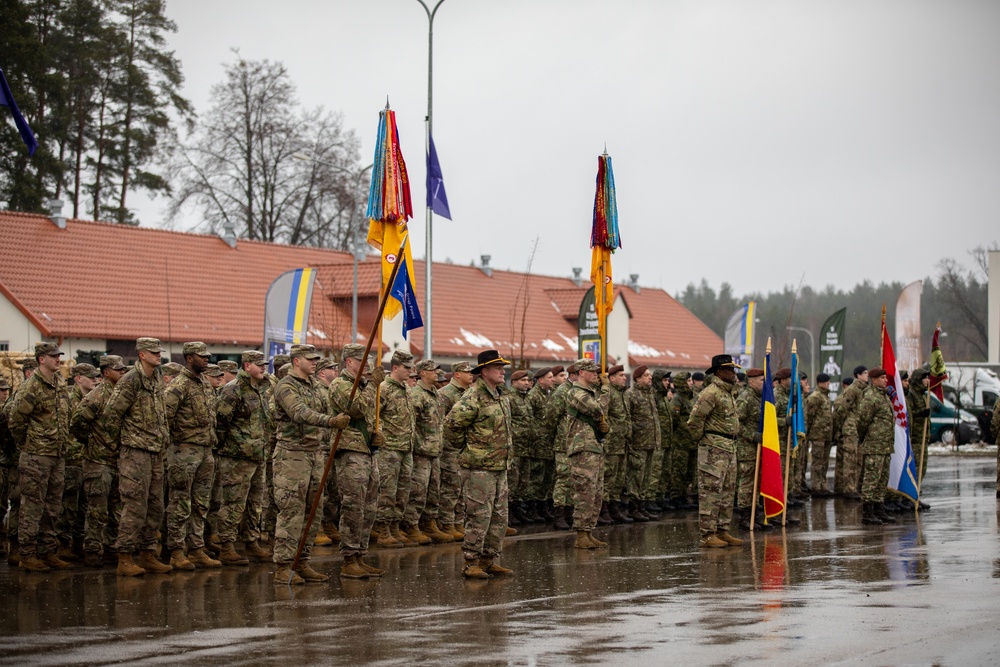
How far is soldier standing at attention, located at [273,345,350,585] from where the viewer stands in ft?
38.4

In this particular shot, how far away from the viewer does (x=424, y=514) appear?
16.2 m

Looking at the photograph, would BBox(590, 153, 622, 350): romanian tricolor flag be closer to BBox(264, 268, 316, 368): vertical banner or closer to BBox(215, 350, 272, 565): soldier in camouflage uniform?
BBox(215, 350, 272, 565): soldier in camouflage uniform

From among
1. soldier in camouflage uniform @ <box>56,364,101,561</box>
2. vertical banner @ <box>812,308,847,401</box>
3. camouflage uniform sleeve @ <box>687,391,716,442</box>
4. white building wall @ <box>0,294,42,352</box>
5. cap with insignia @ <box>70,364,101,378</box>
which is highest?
white building wall @ <box>0,294,42,352</box>

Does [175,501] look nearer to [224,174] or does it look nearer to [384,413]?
[384,413]

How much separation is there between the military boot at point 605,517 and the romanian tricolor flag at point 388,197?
195 inches

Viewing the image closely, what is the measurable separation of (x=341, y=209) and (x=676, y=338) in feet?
50.6

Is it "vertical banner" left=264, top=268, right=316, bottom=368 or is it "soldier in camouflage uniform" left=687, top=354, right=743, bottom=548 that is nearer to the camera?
"soldier in camouflage uniform" left=687, top=354, right=743, bottom=548

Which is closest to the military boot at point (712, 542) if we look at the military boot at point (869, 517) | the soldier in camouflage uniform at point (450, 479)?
the soldier in camouflage uniform at point (450, 479)

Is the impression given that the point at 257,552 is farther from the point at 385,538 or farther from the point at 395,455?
the point at 395,455

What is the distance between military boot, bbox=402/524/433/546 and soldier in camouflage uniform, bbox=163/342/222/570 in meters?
2.86

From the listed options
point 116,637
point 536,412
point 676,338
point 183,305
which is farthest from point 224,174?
point 116,637

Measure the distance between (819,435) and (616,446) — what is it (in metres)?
5.94

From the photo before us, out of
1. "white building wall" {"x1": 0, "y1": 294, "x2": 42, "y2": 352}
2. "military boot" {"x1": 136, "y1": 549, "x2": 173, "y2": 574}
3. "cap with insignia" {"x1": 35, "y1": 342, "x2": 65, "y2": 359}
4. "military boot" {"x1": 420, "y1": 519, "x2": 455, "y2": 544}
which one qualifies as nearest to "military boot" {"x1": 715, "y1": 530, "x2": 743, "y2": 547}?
"military boot" {"x1": 420, "y1": 519, "x2": 455, "y2": 544}

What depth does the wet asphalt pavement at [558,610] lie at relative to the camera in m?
8.32
